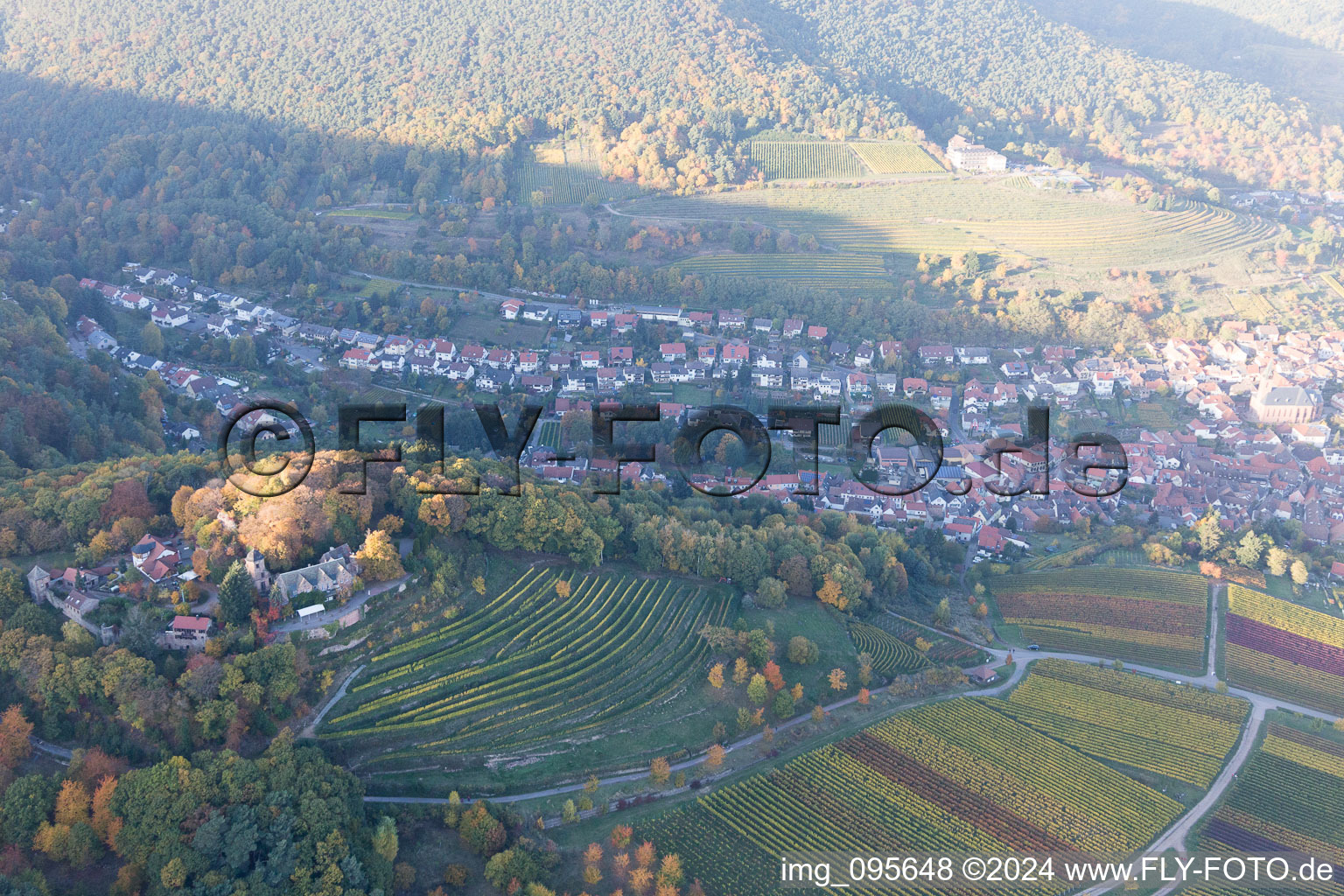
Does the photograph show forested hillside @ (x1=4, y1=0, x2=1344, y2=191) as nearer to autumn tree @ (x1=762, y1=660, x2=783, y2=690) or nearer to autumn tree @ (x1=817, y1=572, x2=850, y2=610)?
autumn tree @ (x1=817, y1=572, x2=850, y2=610)

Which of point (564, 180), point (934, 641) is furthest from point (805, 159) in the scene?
point (934, 641)

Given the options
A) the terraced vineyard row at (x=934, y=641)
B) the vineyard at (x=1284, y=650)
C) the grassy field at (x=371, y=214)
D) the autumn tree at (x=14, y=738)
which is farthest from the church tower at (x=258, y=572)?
the grassy field at (x=371, y=214)

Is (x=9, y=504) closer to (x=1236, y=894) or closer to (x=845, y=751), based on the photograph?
(x=845, y=751)

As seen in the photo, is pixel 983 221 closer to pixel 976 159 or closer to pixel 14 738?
pixel 976 159

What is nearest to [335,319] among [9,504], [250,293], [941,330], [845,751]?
[250,293]

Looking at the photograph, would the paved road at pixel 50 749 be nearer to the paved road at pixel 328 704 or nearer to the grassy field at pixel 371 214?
the paved road at pixel 328 704

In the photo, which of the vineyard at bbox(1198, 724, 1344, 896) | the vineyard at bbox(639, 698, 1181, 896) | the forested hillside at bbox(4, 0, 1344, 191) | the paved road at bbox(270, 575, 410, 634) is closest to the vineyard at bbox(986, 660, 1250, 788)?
the vineyard at bbox(1198, 724, 1344, 896)

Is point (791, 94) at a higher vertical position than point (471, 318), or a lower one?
higher
